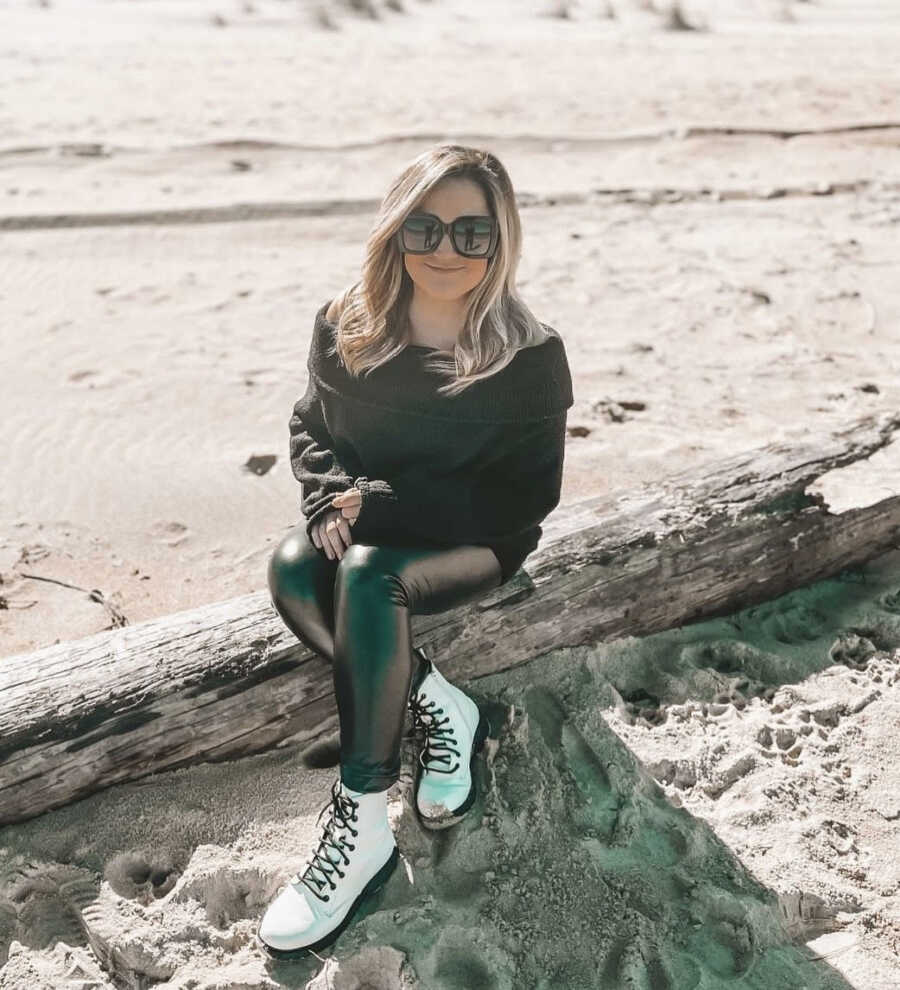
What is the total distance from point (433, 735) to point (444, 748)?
0.04m

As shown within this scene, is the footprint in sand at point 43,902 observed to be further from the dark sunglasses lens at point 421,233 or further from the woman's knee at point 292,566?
the dark sunglasses lens at point 421,233

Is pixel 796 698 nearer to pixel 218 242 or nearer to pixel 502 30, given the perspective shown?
pixel 218 242

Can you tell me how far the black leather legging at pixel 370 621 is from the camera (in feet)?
7.75

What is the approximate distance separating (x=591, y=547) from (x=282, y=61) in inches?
394

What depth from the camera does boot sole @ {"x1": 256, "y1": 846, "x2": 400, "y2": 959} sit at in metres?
2.31

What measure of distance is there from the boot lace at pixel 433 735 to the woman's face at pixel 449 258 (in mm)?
962

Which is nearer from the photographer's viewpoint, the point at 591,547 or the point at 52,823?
the point at 52,823

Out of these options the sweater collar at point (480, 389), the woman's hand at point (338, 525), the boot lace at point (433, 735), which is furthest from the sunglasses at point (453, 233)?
the boot lace at point (433, 735)

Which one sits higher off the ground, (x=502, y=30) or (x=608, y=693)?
(x=502, y=30)

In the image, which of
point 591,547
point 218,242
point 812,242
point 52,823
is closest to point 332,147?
point 218,242

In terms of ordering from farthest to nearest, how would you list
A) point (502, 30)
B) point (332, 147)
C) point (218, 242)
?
point (502, 30) < point (332, 147) < point (218, 242)

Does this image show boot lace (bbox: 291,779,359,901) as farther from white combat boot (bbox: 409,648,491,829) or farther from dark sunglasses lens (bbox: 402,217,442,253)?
dark sunglasses lens (bbox: 402,217,442,253)

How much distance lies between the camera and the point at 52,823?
8.34 ft

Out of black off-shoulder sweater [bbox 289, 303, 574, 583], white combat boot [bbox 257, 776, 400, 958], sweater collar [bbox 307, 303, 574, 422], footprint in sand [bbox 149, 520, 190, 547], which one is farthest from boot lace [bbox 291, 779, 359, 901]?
footprint in sand [bbox 149, 520, 190, 547]
